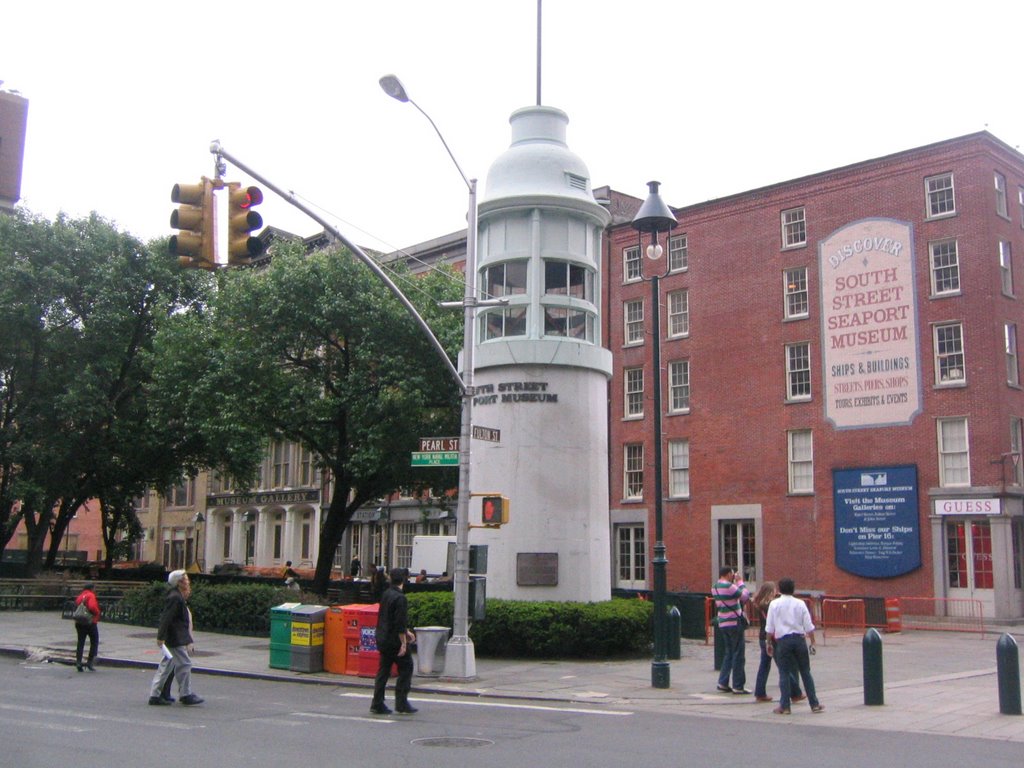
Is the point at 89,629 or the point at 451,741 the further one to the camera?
the point at 89,629

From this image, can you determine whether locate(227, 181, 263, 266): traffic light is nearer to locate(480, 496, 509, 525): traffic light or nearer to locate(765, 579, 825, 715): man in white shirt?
locate(480, 496, 509, 525): traffic light

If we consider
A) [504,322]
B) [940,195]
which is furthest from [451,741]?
[940,195]

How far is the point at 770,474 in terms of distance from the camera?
3850cm

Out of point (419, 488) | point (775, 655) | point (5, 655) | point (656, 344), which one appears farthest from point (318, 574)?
point (775, 655)

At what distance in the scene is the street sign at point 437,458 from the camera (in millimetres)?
17828

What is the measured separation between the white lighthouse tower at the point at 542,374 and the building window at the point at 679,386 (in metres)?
19.4

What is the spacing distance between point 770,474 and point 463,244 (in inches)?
759

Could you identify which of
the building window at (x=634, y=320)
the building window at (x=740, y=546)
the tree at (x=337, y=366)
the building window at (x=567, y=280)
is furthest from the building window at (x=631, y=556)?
the building window at (x=567, y=280)

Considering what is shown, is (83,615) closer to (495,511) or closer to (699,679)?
(495,511)

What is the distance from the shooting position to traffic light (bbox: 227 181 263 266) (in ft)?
38.3

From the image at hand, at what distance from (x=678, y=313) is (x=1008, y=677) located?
29876mm

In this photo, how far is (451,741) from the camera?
11266 millimetres

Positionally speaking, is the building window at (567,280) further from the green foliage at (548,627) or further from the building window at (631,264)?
the building window at (631,264)

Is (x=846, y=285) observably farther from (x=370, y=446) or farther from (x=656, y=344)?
(x=656, y=344)
